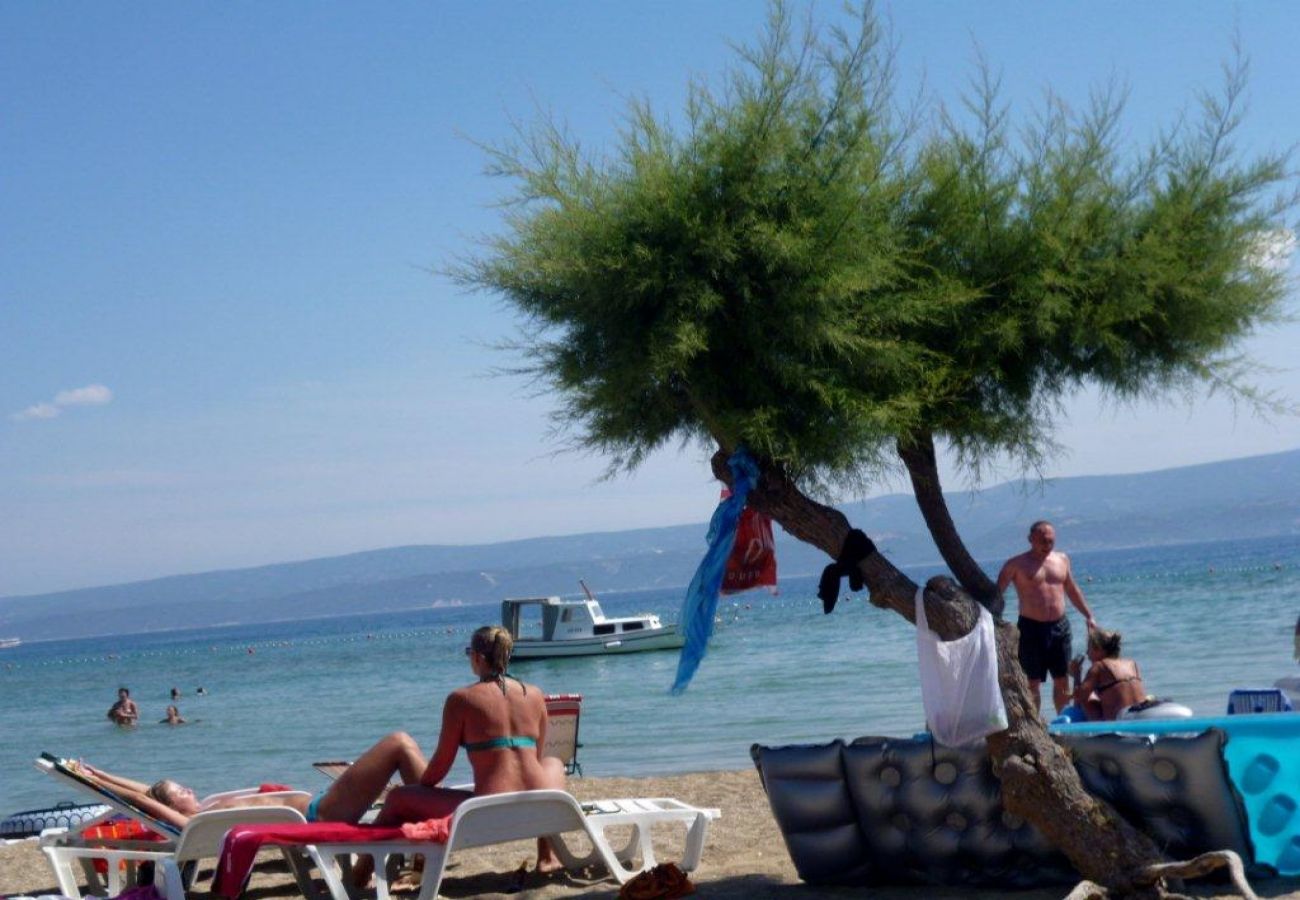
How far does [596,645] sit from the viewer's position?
137 ft

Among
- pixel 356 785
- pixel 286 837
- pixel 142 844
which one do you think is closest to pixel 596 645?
pixel 142 844

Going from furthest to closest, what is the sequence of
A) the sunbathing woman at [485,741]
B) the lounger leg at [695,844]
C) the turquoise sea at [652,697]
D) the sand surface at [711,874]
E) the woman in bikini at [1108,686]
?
the turquoise sea at [652,697]
the woman in bikini at [1108,686]
the lounger leg at [695,844]
the sunbathing woman at [485,741]
the sand surface at [711,874]

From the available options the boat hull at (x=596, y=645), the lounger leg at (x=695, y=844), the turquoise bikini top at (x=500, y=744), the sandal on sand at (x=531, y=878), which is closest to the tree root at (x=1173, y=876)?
the lounger leg at (x=695, y=844)

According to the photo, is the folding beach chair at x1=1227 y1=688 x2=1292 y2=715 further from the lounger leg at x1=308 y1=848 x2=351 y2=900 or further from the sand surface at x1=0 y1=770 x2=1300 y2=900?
the lounger leg at x1=308 y1=848 x2=351 y2=900

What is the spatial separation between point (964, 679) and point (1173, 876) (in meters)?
0.90

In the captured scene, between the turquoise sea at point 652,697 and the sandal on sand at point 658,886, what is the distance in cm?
694

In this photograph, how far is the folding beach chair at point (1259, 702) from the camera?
22.7 ft

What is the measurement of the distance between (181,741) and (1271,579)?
37.4 m

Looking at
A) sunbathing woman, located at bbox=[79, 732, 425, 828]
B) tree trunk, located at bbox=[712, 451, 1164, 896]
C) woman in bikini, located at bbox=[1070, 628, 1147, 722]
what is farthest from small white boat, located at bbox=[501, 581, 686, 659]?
tree trunk, located at bbox=[712, 451, 1164, 896]

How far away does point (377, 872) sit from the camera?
18.7 ft

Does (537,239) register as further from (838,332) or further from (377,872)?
(377,872)

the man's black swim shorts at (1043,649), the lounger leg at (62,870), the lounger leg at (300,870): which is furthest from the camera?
the man's black swim shorts at (1043,649)

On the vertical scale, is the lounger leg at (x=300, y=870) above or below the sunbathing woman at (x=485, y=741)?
below

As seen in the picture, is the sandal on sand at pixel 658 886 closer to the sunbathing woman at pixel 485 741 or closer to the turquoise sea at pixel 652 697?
the sunbathing woman at pixel 485 741
